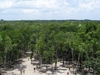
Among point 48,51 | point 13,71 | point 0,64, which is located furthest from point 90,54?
point 0,64

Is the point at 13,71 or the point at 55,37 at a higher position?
the point at 55,37

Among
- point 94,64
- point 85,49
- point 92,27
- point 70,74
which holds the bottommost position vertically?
point 70,74

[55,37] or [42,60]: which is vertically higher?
[55,37]

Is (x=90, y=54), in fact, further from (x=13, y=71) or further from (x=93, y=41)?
(x=13, y=71)

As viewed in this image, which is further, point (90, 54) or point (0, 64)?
point (0, 64)

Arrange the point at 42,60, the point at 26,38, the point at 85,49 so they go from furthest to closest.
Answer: the point at 26,38, the point at 42,60, the point at 85,49

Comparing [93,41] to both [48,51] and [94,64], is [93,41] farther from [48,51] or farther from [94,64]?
[48,51]

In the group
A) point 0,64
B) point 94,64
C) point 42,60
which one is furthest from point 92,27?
point 0,64

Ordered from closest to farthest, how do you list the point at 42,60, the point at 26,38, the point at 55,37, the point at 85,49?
A: the point at 85,49 → the point at 42,60 → the point at 55,37 → the point at 26,38

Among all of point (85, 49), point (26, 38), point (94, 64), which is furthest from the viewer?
point (26, 38)
